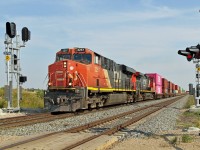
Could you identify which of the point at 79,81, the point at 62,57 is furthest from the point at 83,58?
the point at 79,81

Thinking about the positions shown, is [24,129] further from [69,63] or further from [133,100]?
[133,100]

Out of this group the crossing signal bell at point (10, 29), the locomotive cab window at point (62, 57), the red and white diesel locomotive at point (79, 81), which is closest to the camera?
the red and white diesel locomotive at point (79, 81)

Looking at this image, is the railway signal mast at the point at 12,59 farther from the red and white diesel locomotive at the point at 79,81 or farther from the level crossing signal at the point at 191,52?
the level crossing signal at the point at 191,52

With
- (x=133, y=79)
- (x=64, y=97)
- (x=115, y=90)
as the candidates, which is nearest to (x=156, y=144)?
(x=64, y=97)

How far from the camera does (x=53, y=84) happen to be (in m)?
18.6

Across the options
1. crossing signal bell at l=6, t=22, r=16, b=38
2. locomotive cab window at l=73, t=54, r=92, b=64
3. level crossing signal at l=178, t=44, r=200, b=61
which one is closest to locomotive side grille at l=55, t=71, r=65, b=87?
locomotive cab window at l=73, t=54, r=92, b=64

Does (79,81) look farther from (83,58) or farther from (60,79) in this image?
(83,58)

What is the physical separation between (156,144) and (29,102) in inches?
869

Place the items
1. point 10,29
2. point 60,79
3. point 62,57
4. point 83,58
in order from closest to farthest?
point 60,79 → point 10,29 → point 83,58 → point 62,57

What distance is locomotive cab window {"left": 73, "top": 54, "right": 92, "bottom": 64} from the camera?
19594mm

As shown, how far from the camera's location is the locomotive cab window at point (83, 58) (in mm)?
19594

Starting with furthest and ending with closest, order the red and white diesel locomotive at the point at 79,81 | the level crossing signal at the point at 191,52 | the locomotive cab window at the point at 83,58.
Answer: the locomotive cab window at the point at 83,58, the red and white diesel locomotive at the point at 79,81, the level crossing signal at the point at 191,52

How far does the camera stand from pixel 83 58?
19656mm

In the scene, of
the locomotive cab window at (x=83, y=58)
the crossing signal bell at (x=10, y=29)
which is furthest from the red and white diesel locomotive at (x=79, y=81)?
the crossing signal bell at (x=10, y=29)
